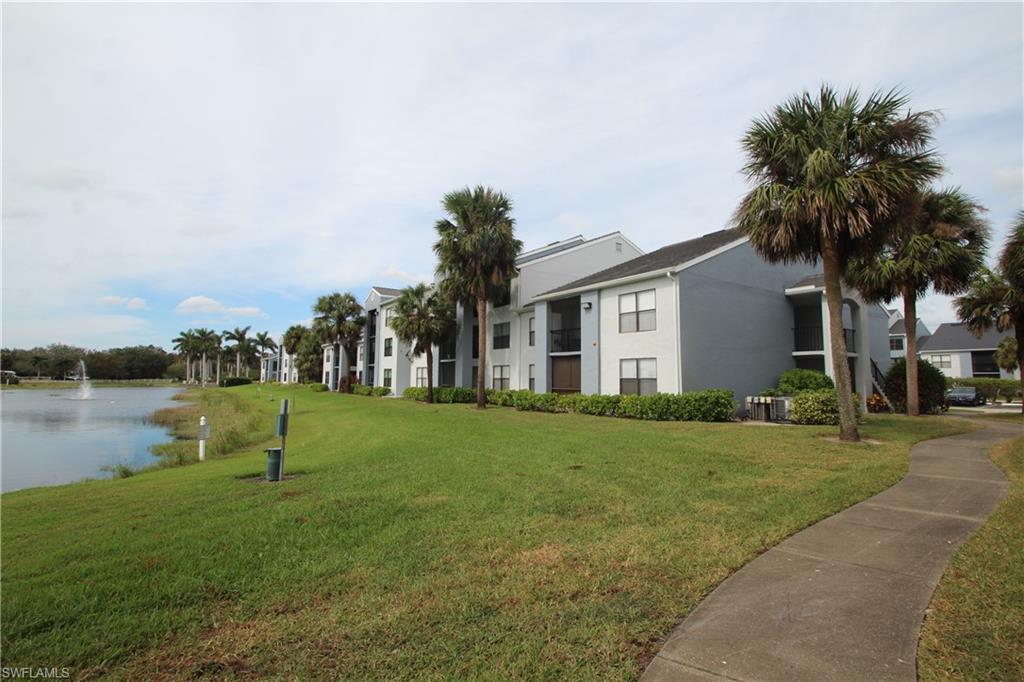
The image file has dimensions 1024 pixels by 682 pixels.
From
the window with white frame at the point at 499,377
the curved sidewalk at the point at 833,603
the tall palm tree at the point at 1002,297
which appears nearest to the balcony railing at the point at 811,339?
the tall palm tree at the point at 1002,297

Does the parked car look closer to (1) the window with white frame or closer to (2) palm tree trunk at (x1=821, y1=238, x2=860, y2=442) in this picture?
(2) palm tree trunk at (x1=821, y1=238, x2=860, y2=442)

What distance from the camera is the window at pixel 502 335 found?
101 feet

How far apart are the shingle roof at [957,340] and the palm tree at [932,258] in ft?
92.8

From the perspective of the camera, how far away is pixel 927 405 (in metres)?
21.0

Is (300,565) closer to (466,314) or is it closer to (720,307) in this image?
(720,307)

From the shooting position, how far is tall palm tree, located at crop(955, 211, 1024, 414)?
59.6 feet

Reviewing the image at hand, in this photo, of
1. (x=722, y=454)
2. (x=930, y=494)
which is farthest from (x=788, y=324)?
(x=930, y=494)

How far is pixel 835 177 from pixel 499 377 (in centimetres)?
2193

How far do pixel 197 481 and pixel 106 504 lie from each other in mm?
1714

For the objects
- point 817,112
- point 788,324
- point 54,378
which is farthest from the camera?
point 54,378

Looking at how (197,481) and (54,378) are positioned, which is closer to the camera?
(197,481)

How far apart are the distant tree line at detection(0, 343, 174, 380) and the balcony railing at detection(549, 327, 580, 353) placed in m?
85.3

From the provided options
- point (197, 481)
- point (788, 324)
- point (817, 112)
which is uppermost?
point (817, 112)

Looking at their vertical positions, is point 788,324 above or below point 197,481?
above
